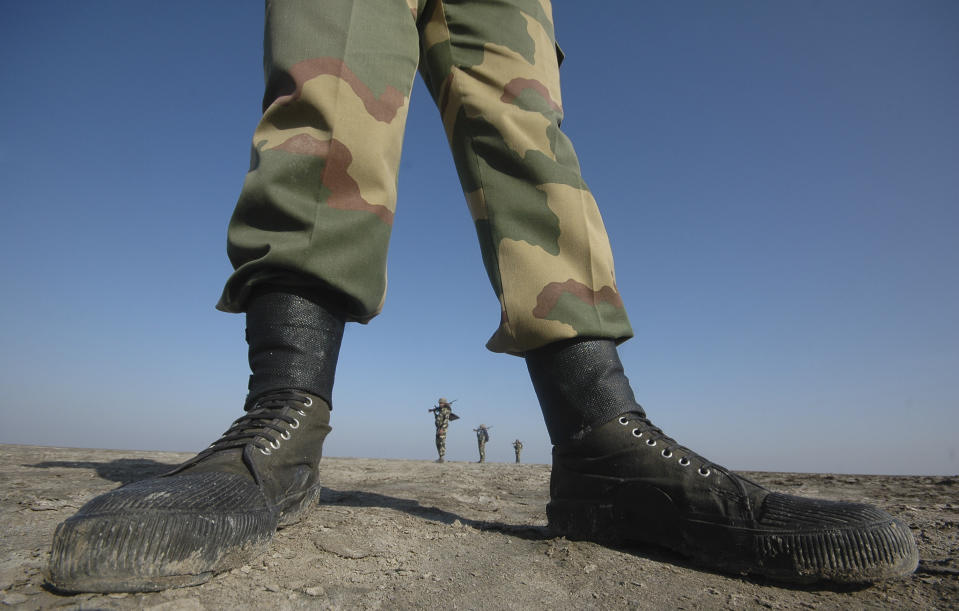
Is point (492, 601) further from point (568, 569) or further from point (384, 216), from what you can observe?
point (384, 216)

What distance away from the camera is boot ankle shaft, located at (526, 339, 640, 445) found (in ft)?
3.60

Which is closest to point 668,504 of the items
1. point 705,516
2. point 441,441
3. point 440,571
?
point 705,516

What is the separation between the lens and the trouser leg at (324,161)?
1005 mm

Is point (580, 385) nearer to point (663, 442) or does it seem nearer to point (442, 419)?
point (663, 442)

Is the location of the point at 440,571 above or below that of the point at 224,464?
below

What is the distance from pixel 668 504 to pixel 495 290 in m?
0.61

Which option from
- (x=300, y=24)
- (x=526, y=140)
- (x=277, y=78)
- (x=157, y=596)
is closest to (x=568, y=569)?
(x=157, y=596)

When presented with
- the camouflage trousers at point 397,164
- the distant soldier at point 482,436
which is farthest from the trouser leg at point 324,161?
the distant soldier at point 482,436

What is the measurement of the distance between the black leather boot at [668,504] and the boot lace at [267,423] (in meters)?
Result: 0.55

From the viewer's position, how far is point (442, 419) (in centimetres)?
1011

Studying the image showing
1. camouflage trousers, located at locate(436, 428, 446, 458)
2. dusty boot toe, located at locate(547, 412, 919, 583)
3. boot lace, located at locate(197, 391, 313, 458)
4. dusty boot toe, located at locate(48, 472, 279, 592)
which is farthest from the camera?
camouflage trousers, located at locate(436, 428, 446, 458)

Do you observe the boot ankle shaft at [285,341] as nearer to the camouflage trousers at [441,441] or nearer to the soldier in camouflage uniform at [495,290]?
the soldier in camouflage uniform at [495,290]

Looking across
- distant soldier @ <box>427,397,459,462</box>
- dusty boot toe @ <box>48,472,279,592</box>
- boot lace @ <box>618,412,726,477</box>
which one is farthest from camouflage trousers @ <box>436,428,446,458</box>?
dusty boot toe @ <box>48,472,279,592</box>

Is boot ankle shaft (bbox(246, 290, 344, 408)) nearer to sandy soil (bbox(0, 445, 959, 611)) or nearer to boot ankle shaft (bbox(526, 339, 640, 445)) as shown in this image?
sandy soil (bbox(0, 445, 959, 611))
